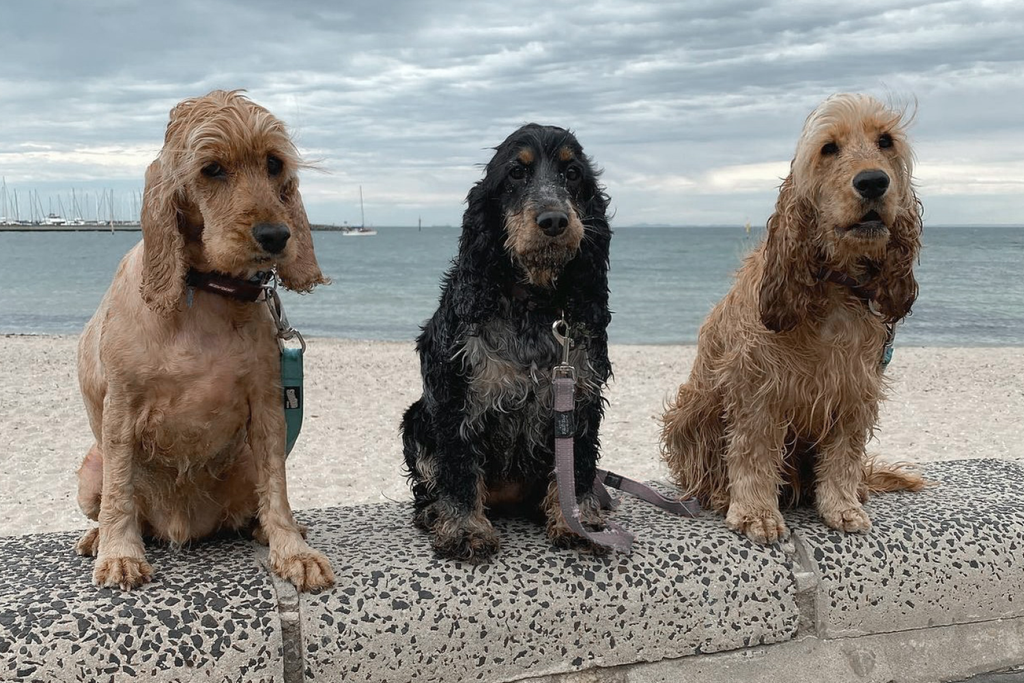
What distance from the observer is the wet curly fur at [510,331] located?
3.36 metres

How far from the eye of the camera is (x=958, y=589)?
12.8 feet

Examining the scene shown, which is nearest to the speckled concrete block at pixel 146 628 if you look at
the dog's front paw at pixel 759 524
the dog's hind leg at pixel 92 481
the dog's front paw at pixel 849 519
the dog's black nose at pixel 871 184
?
the dog's hind leg at pixel 92 481

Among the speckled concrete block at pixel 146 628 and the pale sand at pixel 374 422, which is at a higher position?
the speckled concrete block at pixel 146 628

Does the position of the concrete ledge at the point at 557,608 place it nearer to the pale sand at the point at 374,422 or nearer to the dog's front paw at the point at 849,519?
the dog's front paw at the point at 849,519

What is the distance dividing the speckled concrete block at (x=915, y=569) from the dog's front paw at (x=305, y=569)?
7.03 ft

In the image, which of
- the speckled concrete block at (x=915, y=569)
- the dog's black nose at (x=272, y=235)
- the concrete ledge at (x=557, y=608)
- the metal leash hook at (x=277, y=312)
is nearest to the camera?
the dog's black nose at (x=272, y=235)

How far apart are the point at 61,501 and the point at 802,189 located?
7.60 meters

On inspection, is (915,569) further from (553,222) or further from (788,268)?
(553,222)

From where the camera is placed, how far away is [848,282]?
363 centimetres

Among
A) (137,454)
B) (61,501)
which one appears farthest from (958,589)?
(61,501)

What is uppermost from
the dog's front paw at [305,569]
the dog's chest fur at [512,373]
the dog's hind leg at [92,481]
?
the dog's chest fur at [512,373]

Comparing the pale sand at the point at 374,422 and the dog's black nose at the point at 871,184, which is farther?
the pale sand at the point at 374,422

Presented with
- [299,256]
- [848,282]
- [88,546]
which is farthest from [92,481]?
[848,282]

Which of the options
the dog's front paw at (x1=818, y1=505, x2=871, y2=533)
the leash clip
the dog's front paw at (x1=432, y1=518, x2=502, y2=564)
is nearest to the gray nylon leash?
the leash clip
